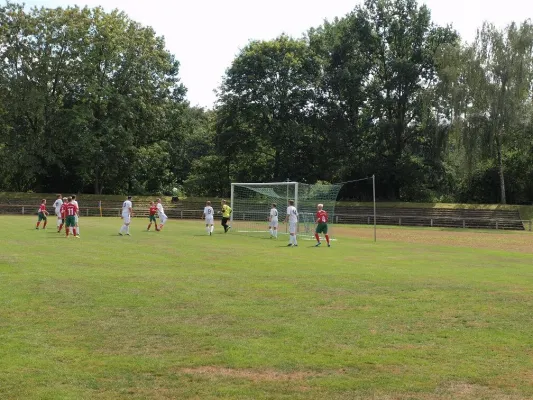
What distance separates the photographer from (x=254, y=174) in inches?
2367

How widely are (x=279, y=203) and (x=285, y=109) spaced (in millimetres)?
23589

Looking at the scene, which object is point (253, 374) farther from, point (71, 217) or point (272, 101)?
point (272, 101)

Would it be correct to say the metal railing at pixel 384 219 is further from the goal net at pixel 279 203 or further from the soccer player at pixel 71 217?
the soccer player at pixel 71 217

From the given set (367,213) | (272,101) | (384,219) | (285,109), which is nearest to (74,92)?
(272,101)

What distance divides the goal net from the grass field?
1461 centimetres

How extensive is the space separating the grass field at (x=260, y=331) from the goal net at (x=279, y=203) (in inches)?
575

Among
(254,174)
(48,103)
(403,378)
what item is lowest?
(403,378)

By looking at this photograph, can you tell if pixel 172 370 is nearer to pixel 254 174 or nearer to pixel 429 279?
pixel 429 279

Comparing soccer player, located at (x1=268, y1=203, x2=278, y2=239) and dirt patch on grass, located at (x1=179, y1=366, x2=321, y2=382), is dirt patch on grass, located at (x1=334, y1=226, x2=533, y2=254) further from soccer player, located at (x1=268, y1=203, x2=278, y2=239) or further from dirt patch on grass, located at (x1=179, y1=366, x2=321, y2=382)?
dirt patch on grass, located at (x1=179, y1=366, x2=321, y2=382)

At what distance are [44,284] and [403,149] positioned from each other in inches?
1893

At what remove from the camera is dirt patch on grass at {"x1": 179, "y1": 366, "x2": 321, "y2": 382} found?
663 centimetres

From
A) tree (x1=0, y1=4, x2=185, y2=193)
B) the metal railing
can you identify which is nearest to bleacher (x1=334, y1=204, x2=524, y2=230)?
the metal railing

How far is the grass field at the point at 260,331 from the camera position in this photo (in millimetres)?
6410

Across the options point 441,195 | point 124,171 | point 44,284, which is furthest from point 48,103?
point 44,284
